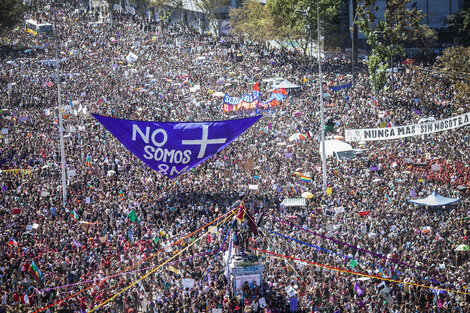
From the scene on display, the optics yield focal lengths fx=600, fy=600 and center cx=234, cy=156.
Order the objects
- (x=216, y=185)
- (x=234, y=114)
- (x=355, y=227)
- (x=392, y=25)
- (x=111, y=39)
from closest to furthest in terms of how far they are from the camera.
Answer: (x=355, y=227) → (x=216, y=185) → (x=234, y=114) → (x=392, y=25) → (x=111, y=39)

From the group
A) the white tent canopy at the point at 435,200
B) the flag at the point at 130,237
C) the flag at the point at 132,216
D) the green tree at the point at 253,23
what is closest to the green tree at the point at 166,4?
the green tree at the point at 253,23

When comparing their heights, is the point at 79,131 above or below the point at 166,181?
above

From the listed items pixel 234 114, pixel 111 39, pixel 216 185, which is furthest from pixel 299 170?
pixel 111 39

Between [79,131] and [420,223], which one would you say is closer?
[420,223]

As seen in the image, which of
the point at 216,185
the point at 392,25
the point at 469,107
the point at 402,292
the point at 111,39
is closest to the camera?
the point at 402,292

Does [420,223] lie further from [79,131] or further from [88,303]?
[79,131]

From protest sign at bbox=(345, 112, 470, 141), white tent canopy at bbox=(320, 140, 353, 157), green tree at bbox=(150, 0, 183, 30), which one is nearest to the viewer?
protest sign at bbox=(345, 112, 470, 141)

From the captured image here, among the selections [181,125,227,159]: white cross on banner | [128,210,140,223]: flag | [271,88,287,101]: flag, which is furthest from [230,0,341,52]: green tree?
[181,125,227,159]: white cross on banner

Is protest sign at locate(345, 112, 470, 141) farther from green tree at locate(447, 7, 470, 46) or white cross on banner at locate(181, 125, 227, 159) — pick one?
green tree at locate(447, 7, 470, 46)
